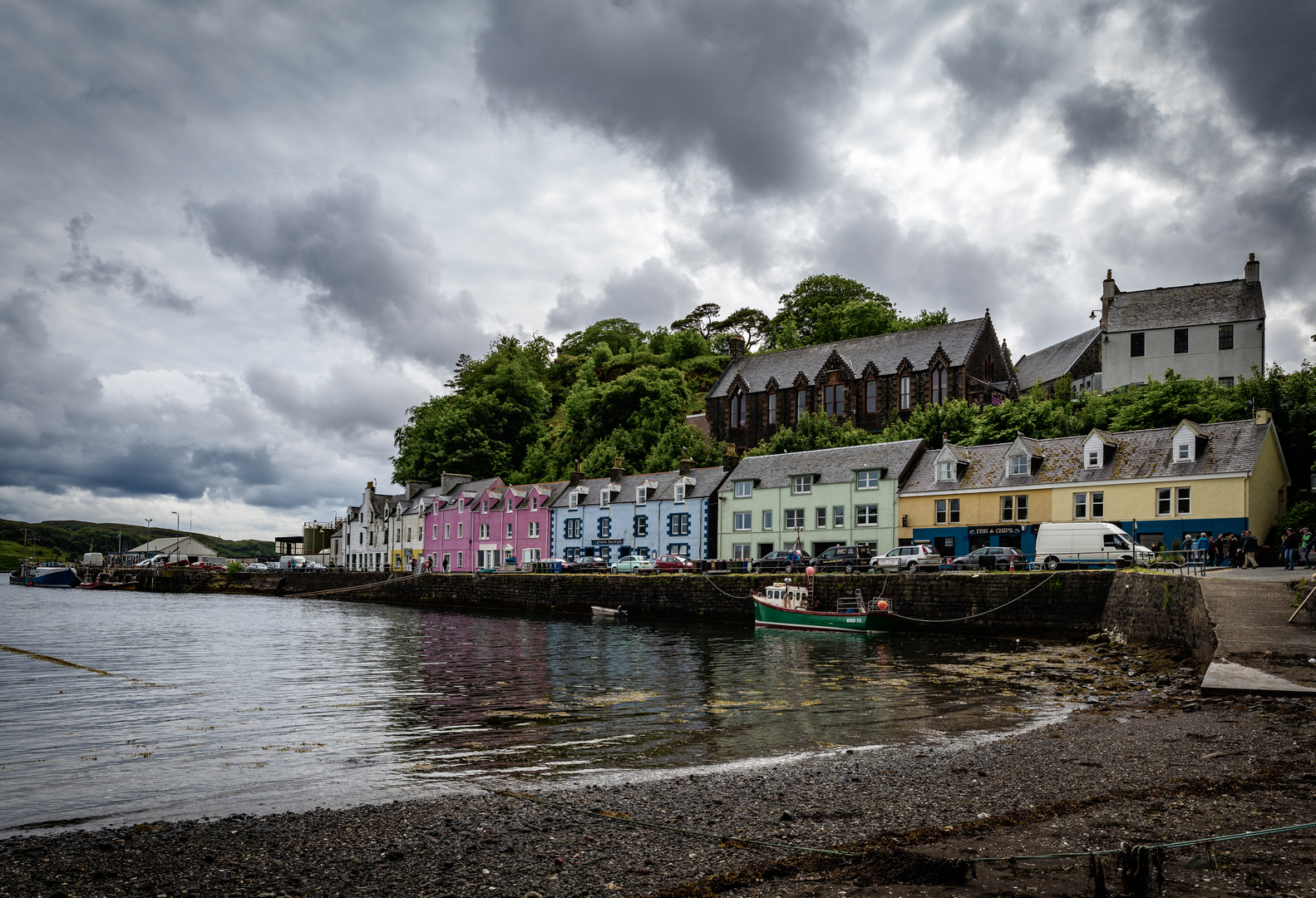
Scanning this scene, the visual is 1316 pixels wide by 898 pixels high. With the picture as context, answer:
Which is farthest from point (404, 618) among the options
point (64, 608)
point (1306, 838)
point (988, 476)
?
point (1306, 838)

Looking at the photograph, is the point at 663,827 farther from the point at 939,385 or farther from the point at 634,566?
the point at 939,385

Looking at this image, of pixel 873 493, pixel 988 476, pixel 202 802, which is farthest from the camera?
pixel 873 493

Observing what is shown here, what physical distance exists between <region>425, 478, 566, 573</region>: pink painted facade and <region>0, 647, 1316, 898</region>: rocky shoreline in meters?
67.7

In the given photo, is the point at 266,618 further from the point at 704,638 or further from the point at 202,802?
the point at 202,802

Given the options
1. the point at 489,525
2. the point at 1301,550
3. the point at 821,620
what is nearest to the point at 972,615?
the point at 821,620

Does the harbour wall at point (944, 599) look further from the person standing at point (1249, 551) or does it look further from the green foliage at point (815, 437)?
the green foliage at point (815, 437)

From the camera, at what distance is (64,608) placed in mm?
65062

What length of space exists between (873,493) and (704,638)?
23.9 metres

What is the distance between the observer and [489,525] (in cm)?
8588

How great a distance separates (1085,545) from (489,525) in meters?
56.3

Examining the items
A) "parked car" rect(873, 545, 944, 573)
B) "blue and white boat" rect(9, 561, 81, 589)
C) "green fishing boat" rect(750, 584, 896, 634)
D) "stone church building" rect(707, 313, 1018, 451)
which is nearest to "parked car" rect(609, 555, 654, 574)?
"green fishing boat" rect(750, 584, 896, 634)

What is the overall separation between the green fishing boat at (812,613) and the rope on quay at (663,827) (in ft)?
97.5

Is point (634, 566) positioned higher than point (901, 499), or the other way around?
point (901, 499)

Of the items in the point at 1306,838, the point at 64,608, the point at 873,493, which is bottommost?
the point at 64,608
